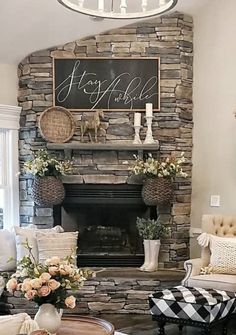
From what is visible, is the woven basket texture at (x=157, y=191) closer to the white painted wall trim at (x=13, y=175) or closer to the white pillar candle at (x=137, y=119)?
the white pillar candle at (x=137, y=119)

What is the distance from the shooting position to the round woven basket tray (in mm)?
5852

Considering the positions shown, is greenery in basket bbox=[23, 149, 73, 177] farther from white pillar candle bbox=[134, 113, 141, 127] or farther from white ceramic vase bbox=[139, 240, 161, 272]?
white ceramic vase bbox=[139, 240, 161, 272]

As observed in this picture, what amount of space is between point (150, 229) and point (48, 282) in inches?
107

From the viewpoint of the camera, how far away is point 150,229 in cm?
555

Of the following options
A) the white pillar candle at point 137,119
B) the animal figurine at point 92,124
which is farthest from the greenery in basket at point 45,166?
the white pillar candle at point 137,119

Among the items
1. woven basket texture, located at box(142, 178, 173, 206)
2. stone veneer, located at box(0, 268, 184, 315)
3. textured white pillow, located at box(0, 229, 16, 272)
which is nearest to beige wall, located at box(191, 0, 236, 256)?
woven basket texture, located at box(142, 178, 173, 206)

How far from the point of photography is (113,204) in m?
5.94

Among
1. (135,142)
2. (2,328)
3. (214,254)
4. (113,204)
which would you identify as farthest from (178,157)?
(2,328)

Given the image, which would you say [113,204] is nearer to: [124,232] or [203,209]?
[124,232]

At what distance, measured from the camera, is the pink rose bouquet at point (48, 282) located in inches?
115

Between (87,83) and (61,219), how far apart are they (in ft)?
5.50

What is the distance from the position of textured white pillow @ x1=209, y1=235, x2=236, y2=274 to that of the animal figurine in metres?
1.91

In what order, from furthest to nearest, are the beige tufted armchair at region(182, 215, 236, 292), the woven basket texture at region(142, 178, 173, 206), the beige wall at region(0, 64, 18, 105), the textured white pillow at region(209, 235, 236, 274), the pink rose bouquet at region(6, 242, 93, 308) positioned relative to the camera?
the beige wall at region(0, 64, 18, 105) < the woven basket texture at region(142, 178, 173, 206) < the textured white pillow at region(209, 235, 236, 274) < the beige tufted armchair at region(182, 215, 236, 292) < the pink rose bouquet at region(6, 242, 93, 308)

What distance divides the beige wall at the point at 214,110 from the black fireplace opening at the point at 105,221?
2.40 feet
